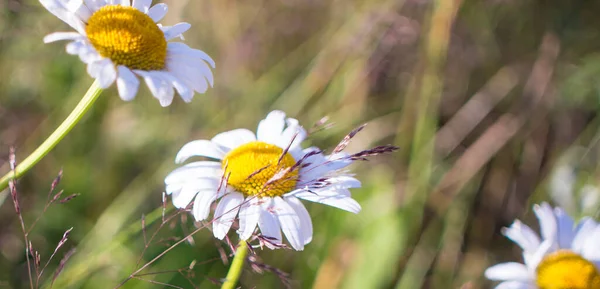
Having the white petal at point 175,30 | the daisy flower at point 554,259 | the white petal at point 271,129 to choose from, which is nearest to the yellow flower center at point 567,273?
the daisy flower at point 554,259

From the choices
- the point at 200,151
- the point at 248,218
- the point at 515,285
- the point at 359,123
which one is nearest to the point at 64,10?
the point at 200,151

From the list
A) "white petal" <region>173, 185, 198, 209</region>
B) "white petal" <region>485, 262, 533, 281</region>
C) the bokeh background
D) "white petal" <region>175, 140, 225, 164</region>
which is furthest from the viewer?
the bokeh background

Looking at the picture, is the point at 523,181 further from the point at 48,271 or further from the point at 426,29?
the point at 48,271

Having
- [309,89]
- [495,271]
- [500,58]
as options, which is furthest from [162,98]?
[500,58]

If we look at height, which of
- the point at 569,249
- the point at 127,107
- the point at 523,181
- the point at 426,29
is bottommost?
the point at 127,107

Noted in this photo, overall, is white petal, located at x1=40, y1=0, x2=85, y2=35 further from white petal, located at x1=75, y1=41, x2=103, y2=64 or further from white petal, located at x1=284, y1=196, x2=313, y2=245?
white petal, located at x1=284, y1=196, x2=313, y2=245

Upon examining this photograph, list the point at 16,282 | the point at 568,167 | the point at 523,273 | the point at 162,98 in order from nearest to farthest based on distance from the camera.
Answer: the point at 162,98 → the point at 523,273 → the point at 16,282 → the point at 568,167

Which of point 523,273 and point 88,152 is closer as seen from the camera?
point 523,273

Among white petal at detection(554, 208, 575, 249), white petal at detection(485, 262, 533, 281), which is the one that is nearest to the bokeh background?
white petal at detection(554, 208, 575, 249)
